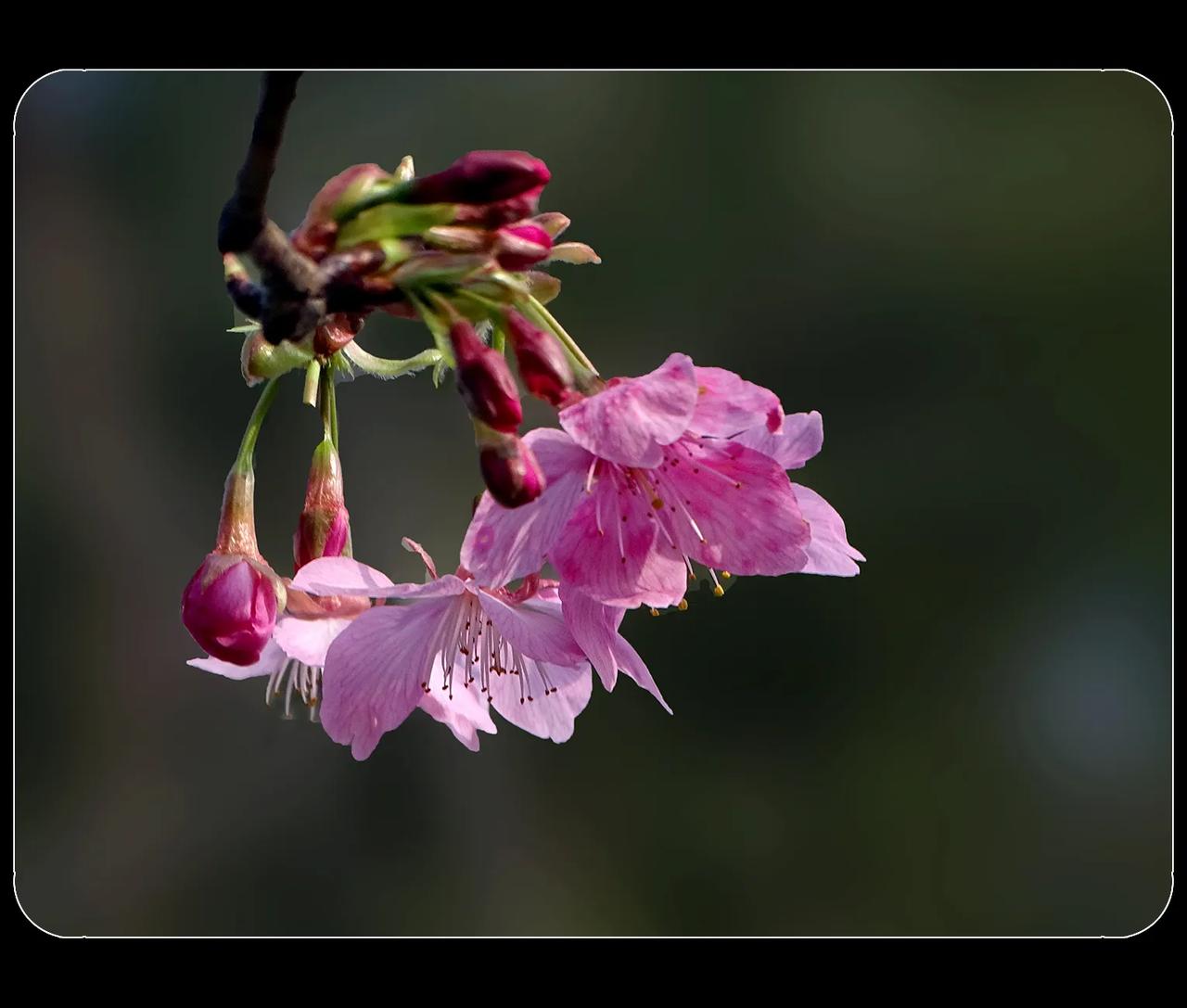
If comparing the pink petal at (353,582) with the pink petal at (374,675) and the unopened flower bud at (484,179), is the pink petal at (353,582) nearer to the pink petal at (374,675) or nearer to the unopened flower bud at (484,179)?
the pink petal at (374,675)

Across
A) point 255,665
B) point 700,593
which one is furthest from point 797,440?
point 700,593

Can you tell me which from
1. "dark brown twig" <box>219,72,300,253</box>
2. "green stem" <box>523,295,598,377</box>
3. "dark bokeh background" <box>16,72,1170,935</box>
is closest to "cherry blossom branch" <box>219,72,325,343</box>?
"dark brown twig" <box>219,72,300,253</box>

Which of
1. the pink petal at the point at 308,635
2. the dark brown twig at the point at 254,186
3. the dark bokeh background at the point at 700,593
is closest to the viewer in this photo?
the dark brown twig at the point at 254,186

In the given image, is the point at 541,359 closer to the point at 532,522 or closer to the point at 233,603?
the point at 532,522

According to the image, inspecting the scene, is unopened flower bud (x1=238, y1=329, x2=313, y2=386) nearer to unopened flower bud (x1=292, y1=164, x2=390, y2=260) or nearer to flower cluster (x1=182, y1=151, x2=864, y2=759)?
flower cluster (x1=182, y1=151, x2=864, y2=759)

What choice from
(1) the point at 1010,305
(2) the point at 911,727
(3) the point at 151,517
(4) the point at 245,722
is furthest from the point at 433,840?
(1) the point at 1010,305

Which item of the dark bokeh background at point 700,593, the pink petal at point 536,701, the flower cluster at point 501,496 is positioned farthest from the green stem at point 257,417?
the dark bokeh background at point 700,593
